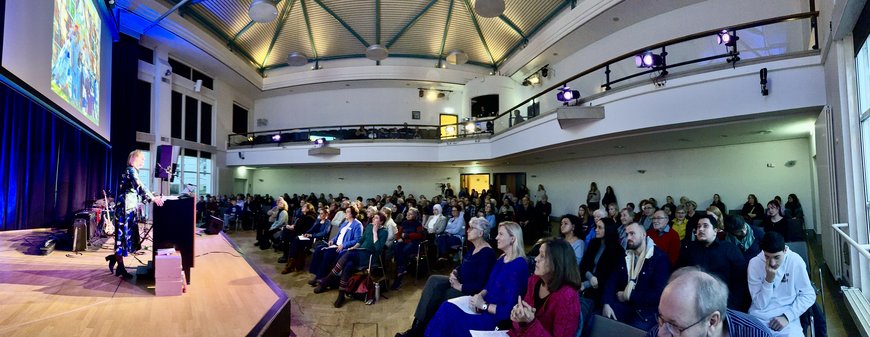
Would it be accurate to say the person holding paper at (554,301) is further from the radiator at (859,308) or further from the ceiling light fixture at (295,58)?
the ceiling light fixture at (295,58)

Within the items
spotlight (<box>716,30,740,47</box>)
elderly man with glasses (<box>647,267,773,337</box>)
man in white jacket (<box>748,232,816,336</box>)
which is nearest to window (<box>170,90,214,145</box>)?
spotlight (<box>716,30,740,47</box>)

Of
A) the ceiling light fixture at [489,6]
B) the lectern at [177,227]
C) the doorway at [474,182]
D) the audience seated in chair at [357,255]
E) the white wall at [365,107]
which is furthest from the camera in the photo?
the white wall at [365,107]

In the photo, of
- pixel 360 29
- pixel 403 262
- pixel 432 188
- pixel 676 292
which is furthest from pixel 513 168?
pixel 676 292

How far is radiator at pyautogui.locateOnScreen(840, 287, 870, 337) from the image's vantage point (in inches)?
100.0

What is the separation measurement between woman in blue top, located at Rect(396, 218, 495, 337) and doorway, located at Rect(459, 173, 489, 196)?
11634 mm

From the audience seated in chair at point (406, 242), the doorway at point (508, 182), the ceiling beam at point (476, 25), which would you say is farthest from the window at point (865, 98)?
the ceiling beam at point (476, 25)

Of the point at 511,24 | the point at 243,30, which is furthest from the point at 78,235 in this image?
the point at 511,24

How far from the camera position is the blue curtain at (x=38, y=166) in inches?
212

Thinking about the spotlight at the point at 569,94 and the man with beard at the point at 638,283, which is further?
the spotlight at the point at 569,94

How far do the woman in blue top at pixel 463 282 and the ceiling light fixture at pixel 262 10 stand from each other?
7673mm

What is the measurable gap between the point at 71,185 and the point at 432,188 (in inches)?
428

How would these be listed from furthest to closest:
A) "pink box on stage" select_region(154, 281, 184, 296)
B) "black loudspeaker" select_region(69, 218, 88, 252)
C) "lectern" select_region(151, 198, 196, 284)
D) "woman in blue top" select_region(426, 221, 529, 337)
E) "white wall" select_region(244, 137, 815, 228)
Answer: "white wall" select_region(244, 137, 815, 228) → "black loudspeaker" select_region(69, 218, 88, 252) → "lectern" select_region(151, 198, 196, 284) → "pink box on stage" select_region(154, 281, 184, 296) → "woman in blue top" select_region(426, 221, 529, 337)

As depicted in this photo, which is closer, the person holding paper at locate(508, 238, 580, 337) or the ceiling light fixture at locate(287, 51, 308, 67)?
the person holding paper at locate(508, 238, 580, 337)

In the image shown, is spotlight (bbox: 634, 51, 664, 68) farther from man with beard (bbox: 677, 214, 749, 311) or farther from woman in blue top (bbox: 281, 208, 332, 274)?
woman in blue top (bbox: 281, 208, 332, 274)
